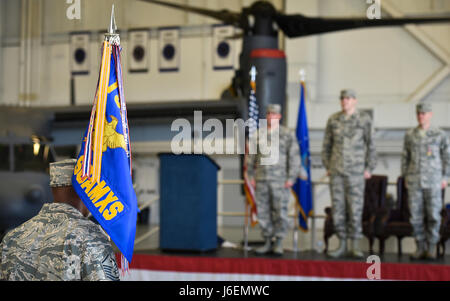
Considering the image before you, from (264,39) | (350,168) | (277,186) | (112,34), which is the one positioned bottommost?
(277,186)

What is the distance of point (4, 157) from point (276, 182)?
7.97 feet

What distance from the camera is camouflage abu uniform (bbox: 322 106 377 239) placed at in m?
4.59

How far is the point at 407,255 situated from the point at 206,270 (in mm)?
1762

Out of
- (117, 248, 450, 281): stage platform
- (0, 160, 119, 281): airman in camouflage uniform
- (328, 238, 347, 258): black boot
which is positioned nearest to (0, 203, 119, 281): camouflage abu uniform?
(0, 160, 119, 281): airman in camouflage uniform

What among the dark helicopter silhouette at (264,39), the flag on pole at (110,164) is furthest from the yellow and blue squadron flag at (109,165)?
the dark helicopter silhouette at (264,39)

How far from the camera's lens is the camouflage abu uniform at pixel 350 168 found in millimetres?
4594

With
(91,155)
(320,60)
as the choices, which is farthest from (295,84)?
(91,155)

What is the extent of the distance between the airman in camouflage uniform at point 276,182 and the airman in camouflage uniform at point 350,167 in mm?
360

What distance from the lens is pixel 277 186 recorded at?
4.82 meters

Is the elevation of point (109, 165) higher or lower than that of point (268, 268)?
higher

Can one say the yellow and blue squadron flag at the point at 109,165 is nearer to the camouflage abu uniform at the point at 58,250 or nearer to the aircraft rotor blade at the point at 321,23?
the camouflage abu uniform at the point at 58,250

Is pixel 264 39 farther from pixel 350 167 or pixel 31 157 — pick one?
pixel 31 157

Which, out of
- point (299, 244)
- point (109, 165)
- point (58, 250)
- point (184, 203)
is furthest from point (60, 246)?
point (299, 244)
